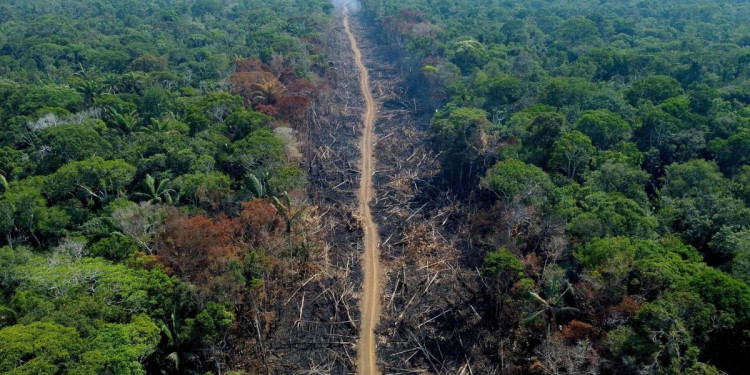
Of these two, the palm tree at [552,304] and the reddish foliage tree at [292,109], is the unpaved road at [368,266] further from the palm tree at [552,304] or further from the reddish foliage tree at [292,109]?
the palm tree at [552,304]

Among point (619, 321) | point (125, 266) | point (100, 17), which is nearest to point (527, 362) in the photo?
point (619, 321)

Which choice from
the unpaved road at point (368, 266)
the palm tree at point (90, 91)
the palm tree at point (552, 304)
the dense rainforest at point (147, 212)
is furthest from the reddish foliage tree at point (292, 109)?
the palm tree at point (552, 304)

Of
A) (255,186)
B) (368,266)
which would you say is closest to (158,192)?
(255,186)

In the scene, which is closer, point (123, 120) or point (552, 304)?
point (552, 304)

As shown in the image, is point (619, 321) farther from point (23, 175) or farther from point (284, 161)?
point (23, 175)

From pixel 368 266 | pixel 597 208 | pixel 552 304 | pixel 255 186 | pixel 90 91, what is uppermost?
pixel 597 208

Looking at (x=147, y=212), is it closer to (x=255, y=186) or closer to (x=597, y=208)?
(x=255, y=186)
